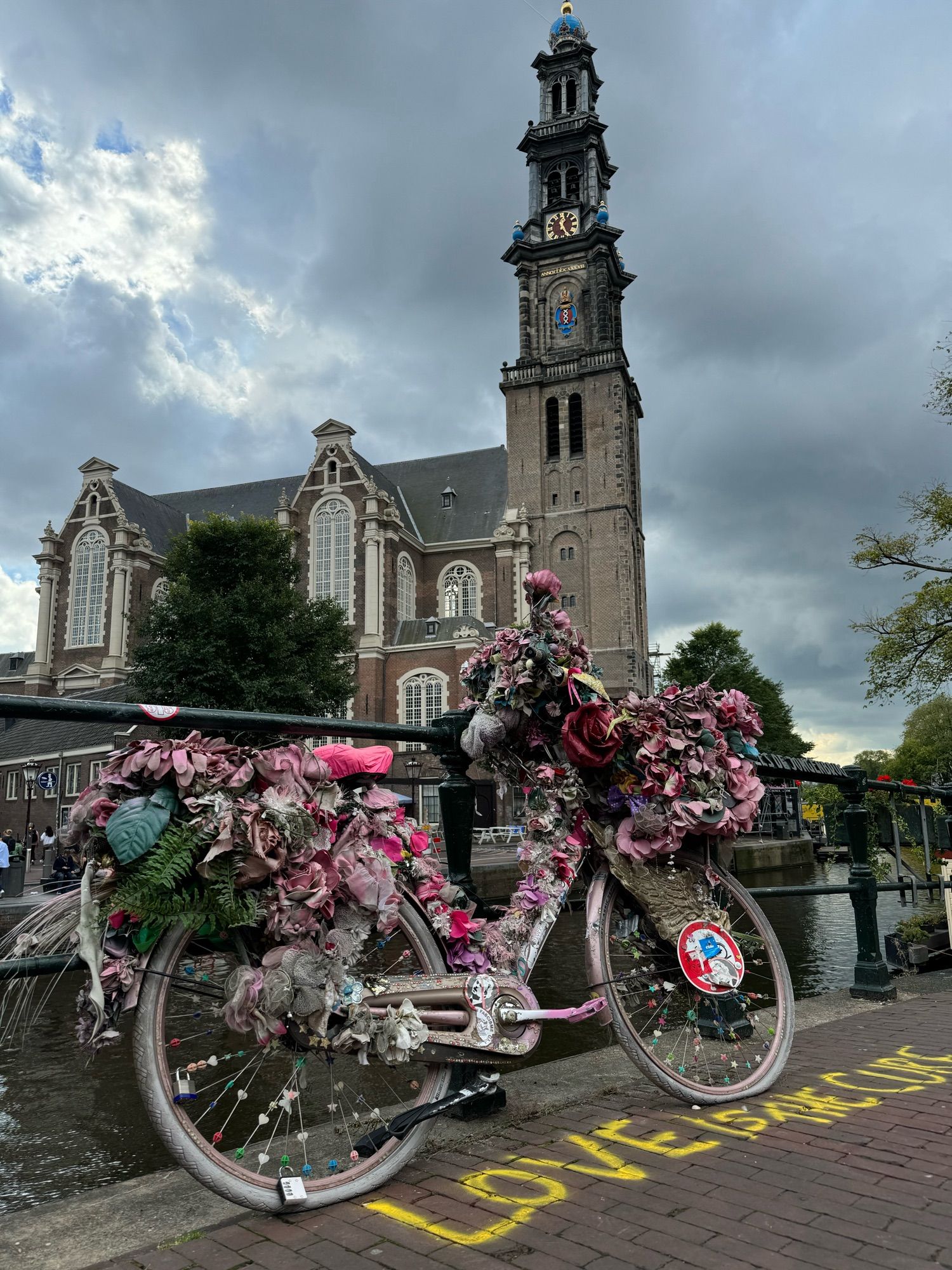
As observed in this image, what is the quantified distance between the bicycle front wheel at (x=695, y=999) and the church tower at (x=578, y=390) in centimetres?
3678

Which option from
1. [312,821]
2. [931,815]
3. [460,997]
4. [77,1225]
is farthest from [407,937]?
[931,815]

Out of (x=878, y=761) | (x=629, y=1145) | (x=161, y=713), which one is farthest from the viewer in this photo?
(x=878, y=761)

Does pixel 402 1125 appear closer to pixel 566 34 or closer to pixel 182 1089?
pixel 182 1089

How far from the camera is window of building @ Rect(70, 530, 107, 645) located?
47219 mm

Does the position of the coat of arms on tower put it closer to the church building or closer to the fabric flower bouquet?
the church building

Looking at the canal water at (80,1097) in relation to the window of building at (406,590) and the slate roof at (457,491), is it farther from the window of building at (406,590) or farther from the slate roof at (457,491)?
the slate roof at (457,491)

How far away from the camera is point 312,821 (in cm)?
226

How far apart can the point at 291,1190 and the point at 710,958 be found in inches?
69.8

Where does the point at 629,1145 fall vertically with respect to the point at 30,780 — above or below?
below

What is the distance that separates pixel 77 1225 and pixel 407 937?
1.11m

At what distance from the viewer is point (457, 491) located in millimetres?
50625

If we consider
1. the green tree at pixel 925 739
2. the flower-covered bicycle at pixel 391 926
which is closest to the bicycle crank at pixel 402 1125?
the flower-covered bicycle at pixel 391 926

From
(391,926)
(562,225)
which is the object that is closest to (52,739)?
(391,926)

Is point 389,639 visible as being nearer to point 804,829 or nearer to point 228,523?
point 228,523
